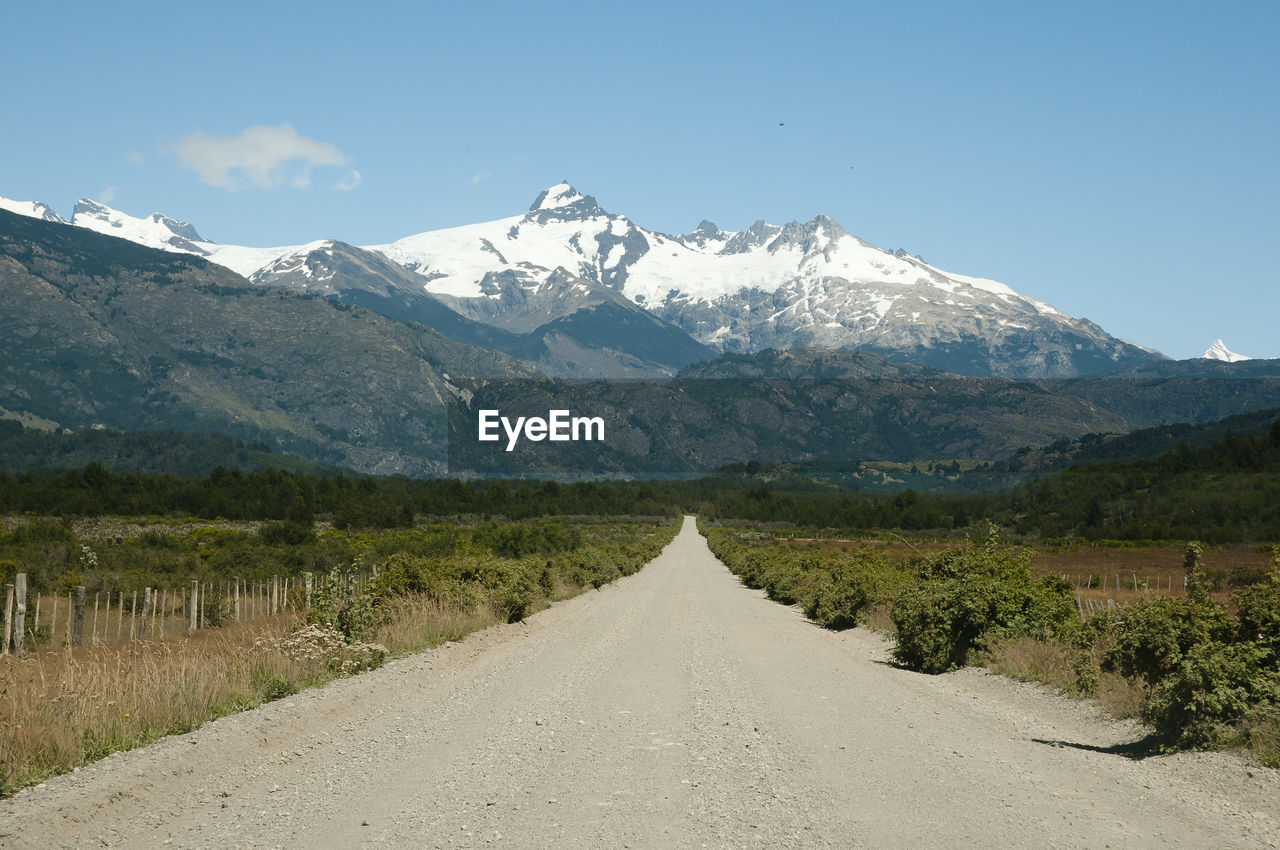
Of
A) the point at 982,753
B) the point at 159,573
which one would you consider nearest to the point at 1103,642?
the point at 982,753

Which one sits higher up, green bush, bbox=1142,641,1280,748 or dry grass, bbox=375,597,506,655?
green bush, bbox=1142,641,1280,748

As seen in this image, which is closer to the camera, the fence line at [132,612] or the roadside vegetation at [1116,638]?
the roadside vegetation at [1116,638]

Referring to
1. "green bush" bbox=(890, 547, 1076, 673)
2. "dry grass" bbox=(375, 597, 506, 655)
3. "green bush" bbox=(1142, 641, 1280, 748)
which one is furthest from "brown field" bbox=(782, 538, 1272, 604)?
"green bush" bbox=(1142, 641, 1280, 748)

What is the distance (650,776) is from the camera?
888cm

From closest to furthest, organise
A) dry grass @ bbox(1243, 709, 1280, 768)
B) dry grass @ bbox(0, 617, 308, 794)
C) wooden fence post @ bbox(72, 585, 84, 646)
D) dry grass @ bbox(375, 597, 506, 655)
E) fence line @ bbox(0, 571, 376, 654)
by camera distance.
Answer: dry grass @ bbox(0, 617, 308, 794) < dry grass @ bbox(1243, 709, 1280, 768) < dry grass @ bbox(375, 597, 506, 655) < fence line @ bbox(0, 571, 376, 654) < wooden fence post @ bbox(72, 585, 84, 646)

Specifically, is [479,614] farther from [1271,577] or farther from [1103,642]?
[1271,577]

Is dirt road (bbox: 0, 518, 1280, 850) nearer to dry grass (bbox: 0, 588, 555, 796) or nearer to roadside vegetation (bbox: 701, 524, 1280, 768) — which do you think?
dry grass (bbox: 0, 588, 555, 796)

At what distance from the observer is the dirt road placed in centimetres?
718

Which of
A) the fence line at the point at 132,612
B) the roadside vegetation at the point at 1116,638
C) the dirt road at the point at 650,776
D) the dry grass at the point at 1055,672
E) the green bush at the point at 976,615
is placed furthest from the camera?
the fence line at the point at 132,612

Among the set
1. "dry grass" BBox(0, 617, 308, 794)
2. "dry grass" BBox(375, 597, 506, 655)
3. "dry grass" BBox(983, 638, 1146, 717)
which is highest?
"dry grass" BBox(0, 617, 308, 794)

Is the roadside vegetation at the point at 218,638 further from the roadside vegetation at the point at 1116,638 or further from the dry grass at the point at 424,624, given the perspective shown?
the roadside vegetation at the point at 1116,638

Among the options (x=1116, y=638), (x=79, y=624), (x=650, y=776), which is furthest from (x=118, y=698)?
(x=79, y=624)

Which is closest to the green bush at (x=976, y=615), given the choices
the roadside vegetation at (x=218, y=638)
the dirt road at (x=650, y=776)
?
the dirt road at (x=650, y=776)

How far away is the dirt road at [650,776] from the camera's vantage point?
23.5 ft
